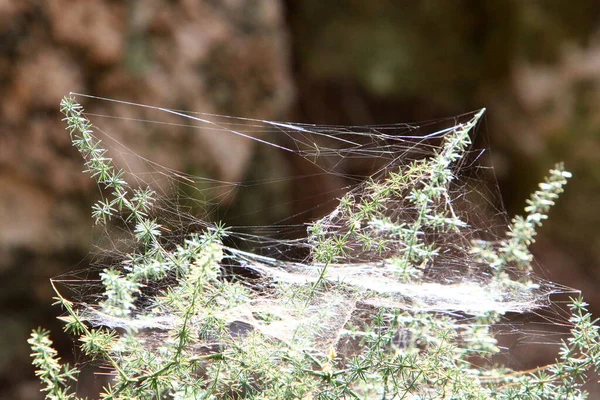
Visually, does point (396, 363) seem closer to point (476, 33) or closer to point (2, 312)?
point (2, 312)

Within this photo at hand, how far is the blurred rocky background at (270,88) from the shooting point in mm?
1965

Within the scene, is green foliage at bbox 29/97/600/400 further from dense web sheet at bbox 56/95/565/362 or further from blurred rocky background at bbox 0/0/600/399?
blurred rocky background at bbox 0/0/600/399

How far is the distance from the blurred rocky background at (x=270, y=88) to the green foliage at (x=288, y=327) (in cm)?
82

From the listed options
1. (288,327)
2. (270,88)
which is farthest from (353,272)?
(270,88)

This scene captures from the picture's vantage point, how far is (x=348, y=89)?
126 inches

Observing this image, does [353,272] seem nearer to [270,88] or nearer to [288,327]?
[288,327]

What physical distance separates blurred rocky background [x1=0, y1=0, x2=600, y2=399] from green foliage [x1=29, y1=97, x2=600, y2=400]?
82cm

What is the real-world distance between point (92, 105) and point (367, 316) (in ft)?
5.01

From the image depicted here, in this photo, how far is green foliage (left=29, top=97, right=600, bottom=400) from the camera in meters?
0.62

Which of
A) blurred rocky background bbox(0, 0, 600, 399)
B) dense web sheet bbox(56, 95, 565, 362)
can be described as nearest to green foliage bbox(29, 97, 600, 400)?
dense web sheet bbox(56, 95, 565, 362)

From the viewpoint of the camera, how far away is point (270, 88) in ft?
8.30

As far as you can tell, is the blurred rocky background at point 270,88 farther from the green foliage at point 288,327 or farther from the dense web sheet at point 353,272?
the green foliage at point 288,327

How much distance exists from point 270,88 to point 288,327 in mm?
1949

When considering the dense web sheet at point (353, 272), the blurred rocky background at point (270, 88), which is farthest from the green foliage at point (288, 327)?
the blurred rocky background at point (270, 88)
